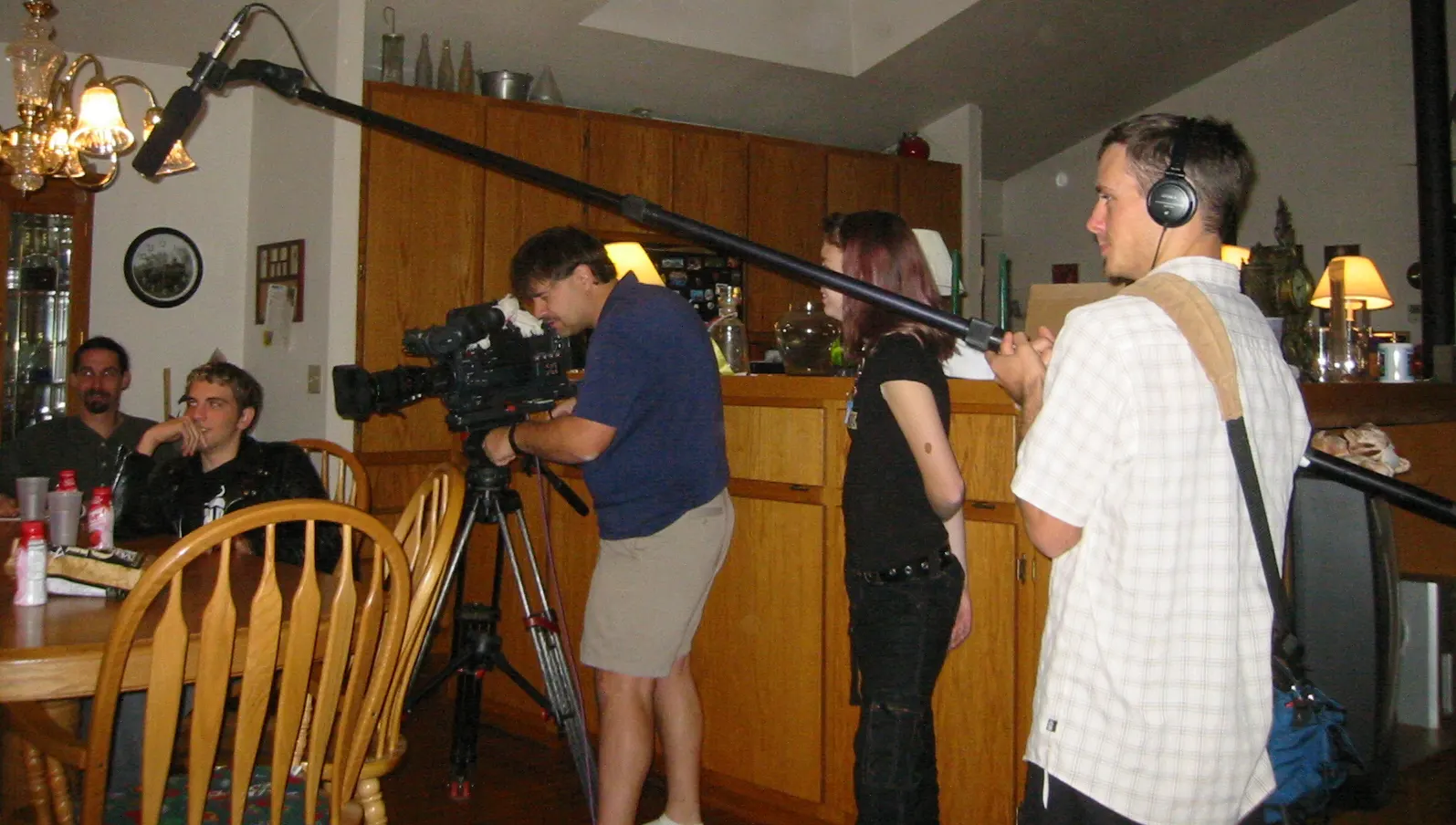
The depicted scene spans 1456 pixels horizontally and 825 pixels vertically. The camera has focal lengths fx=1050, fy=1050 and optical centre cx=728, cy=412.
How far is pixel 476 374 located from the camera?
2.06 meters

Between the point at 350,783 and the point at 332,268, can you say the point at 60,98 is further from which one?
the point at 350,783

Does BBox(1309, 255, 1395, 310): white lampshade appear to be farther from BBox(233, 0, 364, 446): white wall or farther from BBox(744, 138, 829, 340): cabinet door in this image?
BBox(233, 0, 364, 446): white wall

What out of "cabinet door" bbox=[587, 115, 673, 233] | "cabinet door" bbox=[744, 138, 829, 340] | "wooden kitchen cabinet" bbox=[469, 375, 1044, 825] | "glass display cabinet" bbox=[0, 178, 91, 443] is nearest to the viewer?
"wooden kitchen cabinet" bbox=[469, 375, 1044, 825]

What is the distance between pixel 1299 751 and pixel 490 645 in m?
1.82

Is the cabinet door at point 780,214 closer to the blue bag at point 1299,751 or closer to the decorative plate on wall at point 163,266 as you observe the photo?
the decorative plate on wall at point 163,266

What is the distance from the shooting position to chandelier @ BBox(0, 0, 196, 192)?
9.58ft

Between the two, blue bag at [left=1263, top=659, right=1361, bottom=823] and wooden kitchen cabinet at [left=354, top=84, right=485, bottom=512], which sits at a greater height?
wooden kitchen cabinet at [left=354, top=84, right=485, bottom=512]

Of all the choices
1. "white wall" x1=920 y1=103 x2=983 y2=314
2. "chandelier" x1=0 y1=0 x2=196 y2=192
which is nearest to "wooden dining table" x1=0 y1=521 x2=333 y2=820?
"chandelier" x1=0 y1=0 x2=196 y2=192

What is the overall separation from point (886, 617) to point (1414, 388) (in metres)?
1.80

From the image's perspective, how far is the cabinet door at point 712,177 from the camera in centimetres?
496

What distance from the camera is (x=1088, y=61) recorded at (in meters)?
5.88

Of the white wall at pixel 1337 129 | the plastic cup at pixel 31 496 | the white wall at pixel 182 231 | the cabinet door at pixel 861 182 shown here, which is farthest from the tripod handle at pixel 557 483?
the white wall at pixel 1337 129

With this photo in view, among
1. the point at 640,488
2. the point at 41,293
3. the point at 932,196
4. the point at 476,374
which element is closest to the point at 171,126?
the point at 476,374

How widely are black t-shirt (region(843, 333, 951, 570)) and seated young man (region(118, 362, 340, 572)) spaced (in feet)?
4.65
